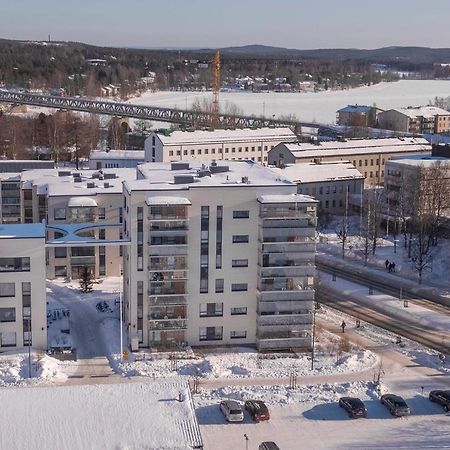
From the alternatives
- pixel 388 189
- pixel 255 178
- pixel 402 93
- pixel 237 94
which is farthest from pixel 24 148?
pixel 402 93

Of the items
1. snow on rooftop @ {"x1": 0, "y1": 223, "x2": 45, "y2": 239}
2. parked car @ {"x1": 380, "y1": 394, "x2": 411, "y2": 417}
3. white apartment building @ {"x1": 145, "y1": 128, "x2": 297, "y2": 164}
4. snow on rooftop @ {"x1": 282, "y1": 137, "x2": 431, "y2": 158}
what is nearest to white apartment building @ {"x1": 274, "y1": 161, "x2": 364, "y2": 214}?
snow on rooftop @ {"x1": 282, "y1": 137, "x2": 431, "y2": 158}

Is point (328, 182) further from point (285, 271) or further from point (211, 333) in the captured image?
point (211, 333)

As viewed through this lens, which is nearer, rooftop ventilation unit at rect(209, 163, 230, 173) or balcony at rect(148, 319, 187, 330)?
balcony at rect(148, 319, 187, 330)

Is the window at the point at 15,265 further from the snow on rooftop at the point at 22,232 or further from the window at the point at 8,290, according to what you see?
the snow on rooftop at the point at 22,232

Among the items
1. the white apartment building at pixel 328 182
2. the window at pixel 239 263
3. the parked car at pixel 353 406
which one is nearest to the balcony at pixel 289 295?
the window at pixel 239 263

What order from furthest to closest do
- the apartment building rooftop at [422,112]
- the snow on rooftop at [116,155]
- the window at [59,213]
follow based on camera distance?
the apartment building rooftop at [422,112]
the snow on rooftop at [116,155]
the window at [59,213]

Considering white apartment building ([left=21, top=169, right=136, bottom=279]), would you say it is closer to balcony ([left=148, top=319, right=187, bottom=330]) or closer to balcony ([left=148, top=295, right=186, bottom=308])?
balcony ([left=148, top=295, right=186, bottom=308])

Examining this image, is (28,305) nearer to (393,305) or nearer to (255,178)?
(255,178)
